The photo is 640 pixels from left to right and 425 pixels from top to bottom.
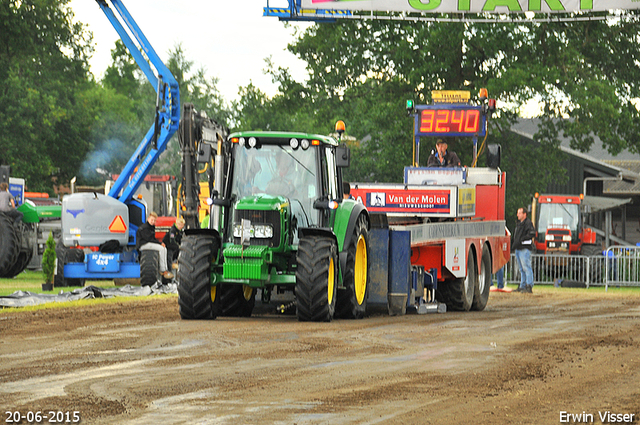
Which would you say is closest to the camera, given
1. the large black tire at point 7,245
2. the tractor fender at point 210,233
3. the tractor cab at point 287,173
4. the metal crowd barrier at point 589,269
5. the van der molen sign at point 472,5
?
the tractor fender at point 210,233

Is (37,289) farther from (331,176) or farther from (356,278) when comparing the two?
(331,176)

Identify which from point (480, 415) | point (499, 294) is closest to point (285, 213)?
point (480, 415)

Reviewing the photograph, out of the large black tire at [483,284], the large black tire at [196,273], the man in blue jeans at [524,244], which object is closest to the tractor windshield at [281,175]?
the large black tire at [196,273]

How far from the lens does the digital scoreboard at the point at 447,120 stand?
19062 mm

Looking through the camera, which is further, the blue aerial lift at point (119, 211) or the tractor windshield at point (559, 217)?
the tractor windshield at point (559, 217)

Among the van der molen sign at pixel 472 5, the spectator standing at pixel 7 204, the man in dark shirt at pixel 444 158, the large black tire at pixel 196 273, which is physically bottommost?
the large black tire at pixel 196 273

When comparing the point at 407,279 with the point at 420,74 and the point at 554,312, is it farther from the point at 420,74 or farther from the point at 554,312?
the point at 420,74

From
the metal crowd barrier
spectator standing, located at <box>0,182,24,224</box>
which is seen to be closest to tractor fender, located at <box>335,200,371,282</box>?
spectator standing, located at <box>0,182,24,224</box>

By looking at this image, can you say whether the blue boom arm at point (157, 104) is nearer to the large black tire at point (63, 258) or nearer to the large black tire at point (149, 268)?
the large black tire at point (63, 258)

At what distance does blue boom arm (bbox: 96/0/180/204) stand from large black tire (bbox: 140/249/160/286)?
176cm

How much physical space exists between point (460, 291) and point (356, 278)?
3.28 meters

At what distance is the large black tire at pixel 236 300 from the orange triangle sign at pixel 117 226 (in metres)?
6.97

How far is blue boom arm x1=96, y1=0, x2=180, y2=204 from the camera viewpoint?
2147 centimetres

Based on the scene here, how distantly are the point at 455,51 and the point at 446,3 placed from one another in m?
13.4
